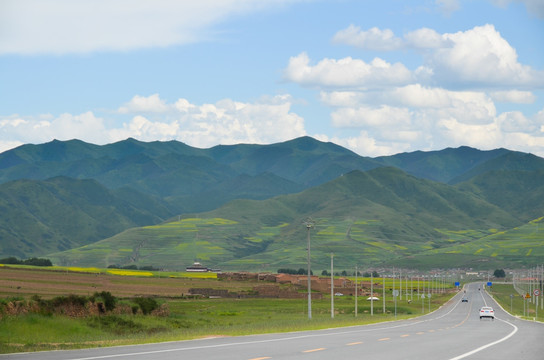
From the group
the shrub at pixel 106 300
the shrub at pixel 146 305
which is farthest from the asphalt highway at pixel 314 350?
the shrub at pixel 146 305

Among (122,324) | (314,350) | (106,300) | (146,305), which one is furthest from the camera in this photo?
Result: (146,305)

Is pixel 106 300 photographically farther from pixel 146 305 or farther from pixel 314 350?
pixel 314 350

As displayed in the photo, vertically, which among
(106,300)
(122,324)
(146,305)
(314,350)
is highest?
(314,350)

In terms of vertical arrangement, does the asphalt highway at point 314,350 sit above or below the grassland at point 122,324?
above

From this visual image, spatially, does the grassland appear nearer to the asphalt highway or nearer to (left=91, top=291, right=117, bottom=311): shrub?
(left=91, top=291, right=117, bottom=311): shrub

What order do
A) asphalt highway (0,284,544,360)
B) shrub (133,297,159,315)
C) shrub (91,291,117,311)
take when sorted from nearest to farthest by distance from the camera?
asphalt highway (0,284,544,360)
shrub (91,291,117,311)
shrub (133,297,159,315)

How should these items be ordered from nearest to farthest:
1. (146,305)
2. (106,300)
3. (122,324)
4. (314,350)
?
1. (314,350)
2. (122,324)
3. (106,300)
4. (146,305)

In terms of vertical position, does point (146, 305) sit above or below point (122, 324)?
above

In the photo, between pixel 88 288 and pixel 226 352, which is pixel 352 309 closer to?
pixel 88 288

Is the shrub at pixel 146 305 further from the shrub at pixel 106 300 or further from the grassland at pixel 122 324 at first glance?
the shrub at pixel 106 300

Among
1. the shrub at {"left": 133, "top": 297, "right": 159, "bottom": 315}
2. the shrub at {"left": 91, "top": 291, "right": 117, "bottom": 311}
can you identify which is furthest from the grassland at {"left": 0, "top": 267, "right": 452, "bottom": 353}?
the shrub at {"left": 91, "top": 291, "right": 117, "bottom": 311}

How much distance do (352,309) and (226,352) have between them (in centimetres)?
10547

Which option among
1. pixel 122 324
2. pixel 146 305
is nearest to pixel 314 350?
pixel 122 324

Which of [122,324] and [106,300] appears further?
[106,300]
